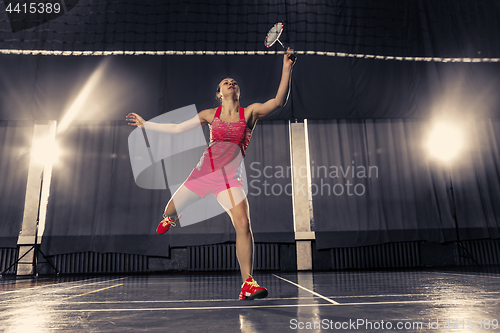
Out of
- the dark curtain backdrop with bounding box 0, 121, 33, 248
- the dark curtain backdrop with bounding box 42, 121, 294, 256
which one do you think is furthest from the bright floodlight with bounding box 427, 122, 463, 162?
the dark curtain backdrop with bounding box 0, 121, 33, 248

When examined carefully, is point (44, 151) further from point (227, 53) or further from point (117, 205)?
point (227, 53)

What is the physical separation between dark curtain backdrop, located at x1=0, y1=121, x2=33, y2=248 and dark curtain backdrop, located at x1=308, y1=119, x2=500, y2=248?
5.40 m

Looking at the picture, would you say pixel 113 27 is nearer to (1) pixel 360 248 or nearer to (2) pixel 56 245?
(2) pixel 56 245

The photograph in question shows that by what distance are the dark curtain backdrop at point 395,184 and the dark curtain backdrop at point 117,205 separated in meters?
0.81

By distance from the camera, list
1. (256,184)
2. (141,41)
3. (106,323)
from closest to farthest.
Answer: (106,323) < (141,41) < (256,184)

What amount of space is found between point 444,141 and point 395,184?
1.33 m

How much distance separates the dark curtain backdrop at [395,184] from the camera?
612 cm

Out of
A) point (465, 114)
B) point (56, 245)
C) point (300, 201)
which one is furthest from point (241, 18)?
point (56, 245)

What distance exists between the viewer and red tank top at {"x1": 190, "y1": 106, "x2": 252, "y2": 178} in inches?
80.6

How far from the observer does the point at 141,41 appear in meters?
5.78

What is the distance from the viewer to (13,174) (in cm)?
632

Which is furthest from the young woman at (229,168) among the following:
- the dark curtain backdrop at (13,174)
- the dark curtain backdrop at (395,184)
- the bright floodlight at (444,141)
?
the bright floodlight at (444,141)

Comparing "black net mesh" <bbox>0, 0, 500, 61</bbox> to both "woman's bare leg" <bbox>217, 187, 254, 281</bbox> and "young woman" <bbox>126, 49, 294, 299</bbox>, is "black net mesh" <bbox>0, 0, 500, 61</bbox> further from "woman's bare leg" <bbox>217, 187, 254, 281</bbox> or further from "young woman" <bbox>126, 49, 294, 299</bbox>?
"woman's bare leg" <bbox>217, 187, 254, 281</bbox>

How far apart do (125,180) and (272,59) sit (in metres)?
3.46
